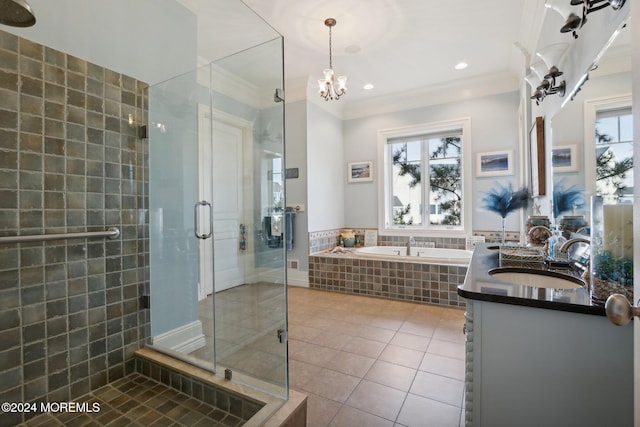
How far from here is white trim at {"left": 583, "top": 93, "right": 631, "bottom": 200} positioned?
1.26 meters

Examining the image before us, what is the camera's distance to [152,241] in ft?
6.77

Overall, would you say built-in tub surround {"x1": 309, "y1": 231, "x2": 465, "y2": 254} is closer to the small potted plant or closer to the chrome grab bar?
the small potted plant

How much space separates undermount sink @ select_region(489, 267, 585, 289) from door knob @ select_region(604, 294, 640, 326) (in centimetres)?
91

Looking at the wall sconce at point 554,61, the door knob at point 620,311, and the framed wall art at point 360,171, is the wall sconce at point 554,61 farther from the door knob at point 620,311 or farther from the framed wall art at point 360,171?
the framed wall art at point 360,171

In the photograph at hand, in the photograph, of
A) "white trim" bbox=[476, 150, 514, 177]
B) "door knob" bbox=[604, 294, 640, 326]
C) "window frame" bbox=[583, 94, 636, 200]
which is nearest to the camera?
"door knob" bbox=[604, 294, 640, 326]

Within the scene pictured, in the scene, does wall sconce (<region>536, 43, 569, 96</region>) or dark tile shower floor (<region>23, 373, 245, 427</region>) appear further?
wall sconce (<region>536, 43, 569, 96</region>)

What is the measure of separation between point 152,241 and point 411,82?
3.87 meters

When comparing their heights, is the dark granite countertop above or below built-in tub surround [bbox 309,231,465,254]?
above

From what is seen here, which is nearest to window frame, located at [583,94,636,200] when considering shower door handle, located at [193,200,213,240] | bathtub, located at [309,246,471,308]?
bathtub, located at [309,246,471,308]

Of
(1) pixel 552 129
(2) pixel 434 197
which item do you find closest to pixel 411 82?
(2) pixel 434 197

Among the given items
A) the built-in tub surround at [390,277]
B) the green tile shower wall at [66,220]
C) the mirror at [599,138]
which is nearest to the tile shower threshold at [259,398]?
the green tile shower wall at [66,220]

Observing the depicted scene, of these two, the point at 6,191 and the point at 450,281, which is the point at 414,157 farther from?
the point at 6,191

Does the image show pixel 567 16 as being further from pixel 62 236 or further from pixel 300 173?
pixel 300 173

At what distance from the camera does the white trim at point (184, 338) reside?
204 cm
